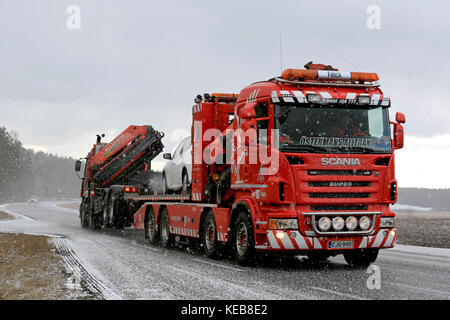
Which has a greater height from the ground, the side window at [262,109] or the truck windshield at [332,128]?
the side window at [262,109]

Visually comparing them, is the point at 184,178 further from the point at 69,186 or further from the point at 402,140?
the point at 69,186

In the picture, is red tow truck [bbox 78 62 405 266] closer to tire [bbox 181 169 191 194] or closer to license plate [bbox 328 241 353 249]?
license plate [bbox 328 241 353 249]

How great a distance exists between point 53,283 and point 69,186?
182 meters

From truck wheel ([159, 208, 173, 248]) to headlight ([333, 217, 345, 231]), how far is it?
6872mm

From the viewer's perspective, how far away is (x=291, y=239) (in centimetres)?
1014

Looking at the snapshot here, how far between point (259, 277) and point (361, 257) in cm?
285

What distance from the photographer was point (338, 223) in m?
10.2

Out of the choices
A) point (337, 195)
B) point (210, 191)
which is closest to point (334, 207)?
point (337, 195)

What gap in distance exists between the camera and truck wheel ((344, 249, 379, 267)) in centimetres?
1135

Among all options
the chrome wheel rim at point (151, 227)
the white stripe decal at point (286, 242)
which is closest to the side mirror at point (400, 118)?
the white stripe decal at point (286, 242)

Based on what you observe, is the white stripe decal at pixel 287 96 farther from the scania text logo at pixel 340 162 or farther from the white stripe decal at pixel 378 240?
the white stripe decal at pixel 378 240

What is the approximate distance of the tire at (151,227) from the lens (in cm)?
1704

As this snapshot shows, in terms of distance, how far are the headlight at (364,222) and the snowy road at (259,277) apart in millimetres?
806
